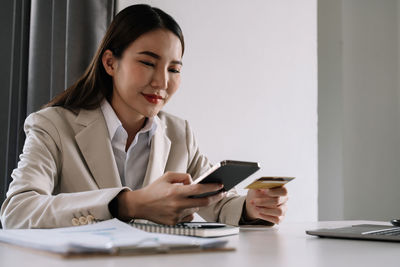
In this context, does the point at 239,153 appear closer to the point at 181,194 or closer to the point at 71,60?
the point at 71,60

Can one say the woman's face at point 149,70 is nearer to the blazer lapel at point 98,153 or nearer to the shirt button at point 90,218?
the blazer lapel at point 98,153

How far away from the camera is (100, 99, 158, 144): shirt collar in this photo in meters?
1.62

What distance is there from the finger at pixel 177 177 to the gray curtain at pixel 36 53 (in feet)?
3.53

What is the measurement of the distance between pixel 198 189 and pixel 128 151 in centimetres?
68

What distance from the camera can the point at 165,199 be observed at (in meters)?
1.06

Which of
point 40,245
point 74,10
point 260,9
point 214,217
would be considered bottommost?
point 214,217

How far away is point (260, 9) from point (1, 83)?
4.92 ft

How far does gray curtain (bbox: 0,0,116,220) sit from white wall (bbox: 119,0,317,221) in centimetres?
48

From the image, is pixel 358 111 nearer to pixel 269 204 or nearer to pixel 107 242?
pixel 269 204

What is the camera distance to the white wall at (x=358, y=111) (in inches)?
135

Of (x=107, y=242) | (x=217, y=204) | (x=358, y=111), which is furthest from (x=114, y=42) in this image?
(x=358, y=111)

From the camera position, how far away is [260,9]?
2.79 m

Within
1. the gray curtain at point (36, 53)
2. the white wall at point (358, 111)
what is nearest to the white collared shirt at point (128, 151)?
the gray curtain at point (36, 53)

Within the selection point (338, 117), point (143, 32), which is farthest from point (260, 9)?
point (143, 32)
